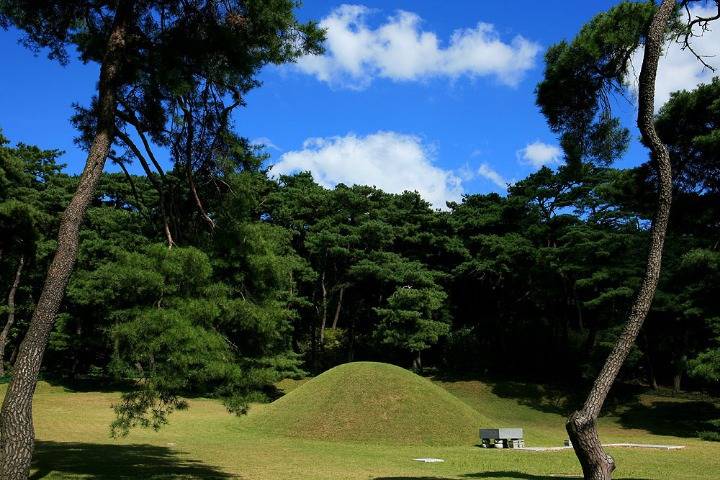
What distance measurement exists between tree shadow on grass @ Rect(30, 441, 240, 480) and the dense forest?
2.12 m

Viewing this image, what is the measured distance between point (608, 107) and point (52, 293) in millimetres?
9059

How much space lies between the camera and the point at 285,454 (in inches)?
603

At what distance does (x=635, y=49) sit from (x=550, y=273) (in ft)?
87.4

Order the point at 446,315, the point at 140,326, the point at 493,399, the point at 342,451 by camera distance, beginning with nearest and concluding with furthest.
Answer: the point at 140,326 < the point at 342,451 < the point at 493,399 < the point at 446,315

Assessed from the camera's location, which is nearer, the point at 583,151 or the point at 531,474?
the point at 583,151

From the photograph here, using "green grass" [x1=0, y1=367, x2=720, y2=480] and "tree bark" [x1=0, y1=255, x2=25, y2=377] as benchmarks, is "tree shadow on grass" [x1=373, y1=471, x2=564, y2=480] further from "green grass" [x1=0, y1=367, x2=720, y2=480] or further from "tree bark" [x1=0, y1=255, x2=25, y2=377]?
"tree bark" [x1=0, y1=255, x2=25, y2=377]

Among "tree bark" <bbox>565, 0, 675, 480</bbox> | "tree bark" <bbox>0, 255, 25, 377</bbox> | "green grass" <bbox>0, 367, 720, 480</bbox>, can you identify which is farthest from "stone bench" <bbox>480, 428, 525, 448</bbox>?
"tree bark" <bbox>0, 255, 25, 377</bbox>

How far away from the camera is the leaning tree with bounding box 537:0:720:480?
790 centimetres

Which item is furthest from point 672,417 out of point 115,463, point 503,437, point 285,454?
point 115,463

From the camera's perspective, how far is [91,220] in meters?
35.3

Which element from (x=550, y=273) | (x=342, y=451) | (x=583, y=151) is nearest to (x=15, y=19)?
(x=583, y=151)

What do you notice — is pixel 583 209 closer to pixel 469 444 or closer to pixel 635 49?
pixel 469 444

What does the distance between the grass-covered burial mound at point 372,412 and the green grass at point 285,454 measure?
23.7 inches

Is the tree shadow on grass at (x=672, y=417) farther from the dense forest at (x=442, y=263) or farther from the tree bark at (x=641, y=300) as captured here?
the tree bark at (x=641, y=300)
